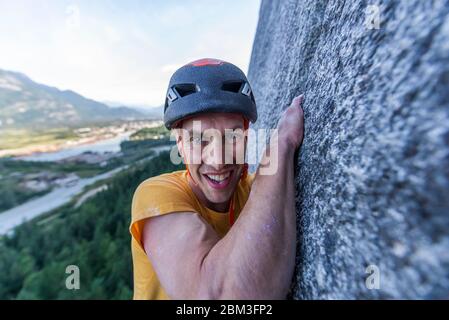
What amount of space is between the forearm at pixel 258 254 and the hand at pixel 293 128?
0.42 meters

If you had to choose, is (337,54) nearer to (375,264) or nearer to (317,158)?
(317,158)

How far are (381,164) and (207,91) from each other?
1255mm

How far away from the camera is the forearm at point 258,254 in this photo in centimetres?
117

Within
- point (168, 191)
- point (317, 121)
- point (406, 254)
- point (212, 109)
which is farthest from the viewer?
point (212, 109)

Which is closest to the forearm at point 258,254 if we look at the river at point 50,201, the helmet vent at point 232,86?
the helmet vent at point 232,86

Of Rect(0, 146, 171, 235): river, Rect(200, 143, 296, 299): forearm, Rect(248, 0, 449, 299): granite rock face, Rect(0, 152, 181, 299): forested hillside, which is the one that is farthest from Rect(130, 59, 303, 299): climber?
Rect(0, 146, 171, 235): river

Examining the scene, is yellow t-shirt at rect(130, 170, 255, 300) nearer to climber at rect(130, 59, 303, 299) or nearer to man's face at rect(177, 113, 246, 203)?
climber at rect(130, 59, 303, 299)

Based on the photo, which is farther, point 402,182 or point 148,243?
point 148,243

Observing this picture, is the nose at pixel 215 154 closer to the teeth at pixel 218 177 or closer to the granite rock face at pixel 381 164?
the teeth at pixel 218 177

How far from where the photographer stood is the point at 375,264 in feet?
2.80

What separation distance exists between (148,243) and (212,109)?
0.95m

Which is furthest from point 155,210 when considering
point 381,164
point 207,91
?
point 381,164

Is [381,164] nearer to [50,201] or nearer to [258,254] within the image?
[258,254]

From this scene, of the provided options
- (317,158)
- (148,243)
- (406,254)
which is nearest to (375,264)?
(406,254)
